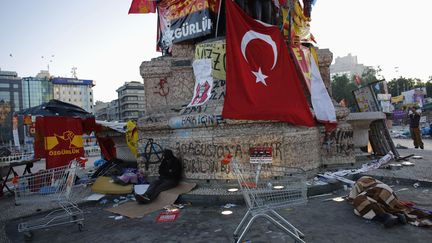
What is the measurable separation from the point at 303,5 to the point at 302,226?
8.60m

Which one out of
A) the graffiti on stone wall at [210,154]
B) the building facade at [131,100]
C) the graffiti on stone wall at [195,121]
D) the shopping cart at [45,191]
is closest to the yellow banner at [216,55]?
the graffiti on stone wall at [195,121]

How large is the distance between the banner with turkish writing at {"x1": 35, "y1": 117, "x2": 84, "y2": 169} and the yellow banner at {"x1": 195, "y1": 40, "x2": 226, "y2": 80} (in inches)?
173

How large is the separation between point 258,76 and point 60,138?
594 centimetres

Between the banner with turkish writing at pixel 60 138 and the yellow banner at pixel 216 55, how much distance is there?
4.40 meters

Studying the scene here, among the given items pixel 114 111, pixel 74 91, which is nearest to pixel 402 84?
pixel 114 111

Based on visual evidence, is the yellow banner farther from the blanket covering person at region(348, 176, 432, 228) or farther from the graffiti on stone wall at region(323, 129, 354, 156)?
the blanket covering person at region(348, 176, 432, 228)

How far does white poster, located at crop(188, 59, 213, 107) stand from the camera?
8.21 metres

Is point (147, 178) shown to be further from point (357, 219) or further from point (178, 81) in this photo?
point (357, 219)

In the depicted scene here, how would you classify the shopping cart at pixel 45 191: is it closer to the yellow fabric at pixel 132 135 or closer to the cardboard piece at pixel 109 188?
the cardboard piece at pixel 109 188

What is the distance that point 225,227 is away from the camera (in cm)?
473

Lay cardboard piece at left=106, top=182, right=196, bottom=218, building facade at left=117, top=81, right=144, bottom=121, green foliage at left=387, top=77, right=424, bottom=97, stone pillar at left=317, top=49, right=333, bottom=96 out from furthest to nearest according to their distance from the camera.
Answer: building facade at left=117, top=81, right=144, bottom=121 → green foliage at left=387, top=77, right=424, bottom=97 → stone pillar at left=317, top=49, right=333, bottom=96 → cardboard piece at left=106, top=182, right=196, bottom=218

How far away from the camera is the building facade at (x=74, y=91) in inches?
4178

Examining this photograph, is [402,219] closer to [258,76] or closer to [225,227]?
[225,227]

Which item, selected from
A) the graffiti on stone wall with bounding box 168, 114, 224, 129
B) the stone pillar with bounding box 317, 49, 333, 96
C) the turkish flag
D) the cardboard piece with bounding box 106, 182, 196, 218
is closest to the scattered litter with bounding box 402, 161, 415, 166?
the stone pillar with bounding box 317, 49, 333, 96
